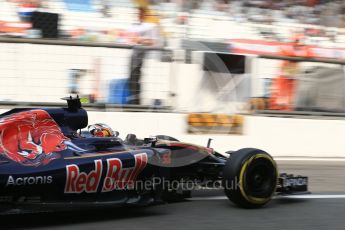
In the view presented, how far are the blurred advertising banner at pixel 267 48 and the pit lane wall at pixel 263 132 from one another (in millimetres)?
1394

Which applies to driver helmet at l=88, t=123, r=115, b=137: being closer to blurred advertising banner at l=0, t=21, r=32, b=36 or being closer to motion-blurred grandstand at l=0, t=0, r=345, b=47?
blurred advertising banner at l=0, t=21, r=32, b=36

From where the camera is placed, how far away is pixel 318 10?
1280 centimetres

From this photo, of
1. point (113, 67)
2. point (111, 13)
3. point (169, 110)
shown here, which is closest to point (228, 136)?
point (169, 110)

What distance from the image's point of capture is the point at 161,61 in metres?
9.42

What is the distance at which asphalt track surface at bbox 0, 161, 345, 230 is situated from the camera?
4.88m

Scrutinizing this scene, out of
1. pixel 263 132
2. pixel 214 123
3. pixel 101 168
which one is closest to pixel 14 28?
pixel 214 123

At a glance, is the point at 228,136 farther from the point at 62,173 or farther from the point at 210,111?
the point at 62,173

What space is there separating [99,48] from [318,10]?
605 cm

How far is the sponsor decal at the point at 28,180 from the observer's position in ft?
14.1

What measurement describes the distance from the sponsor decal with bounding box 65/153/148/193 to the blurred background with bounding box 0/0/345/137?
4.04 meters

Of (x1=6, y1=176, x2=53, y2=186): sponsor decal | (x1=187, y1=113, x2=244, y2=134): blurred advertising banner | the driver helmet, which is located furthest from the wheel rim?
(x1=187, y1=113, x2=244, y2=134): blurred advertising banner

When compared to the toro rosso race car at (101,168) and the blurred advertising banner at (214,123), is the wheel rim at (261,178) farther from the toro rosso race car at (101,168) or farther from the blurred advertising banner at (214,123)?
the blurred advertising banner at (214,123)

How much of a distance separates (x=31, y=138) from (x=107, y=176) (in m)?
0.74

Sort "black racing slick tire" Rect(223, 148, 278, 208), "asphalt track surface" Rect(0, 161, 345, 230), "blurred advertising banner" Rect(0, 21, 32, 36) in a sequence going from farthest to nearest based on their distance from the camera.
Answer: "blurred advertising banner" Rect(0, 21, 32, 36) → "black racing slick tire" Rect(223, 148, 278, 208) → "asphalt track surface" Rect(0, 161, 345, 230)
